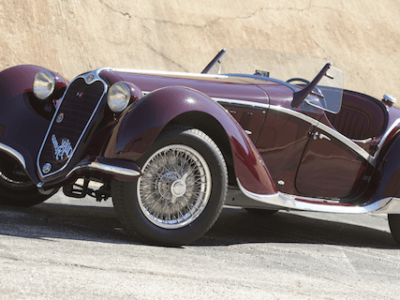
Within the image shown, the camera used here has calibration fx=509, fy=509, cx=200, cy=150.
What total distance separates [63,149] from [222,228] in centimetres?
170

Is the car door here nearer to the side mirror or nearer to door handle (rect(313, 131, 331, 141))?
door handle (rect(313, 131, 331, 141))

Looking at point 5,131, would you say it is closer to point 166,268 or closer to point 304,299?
point 166,268

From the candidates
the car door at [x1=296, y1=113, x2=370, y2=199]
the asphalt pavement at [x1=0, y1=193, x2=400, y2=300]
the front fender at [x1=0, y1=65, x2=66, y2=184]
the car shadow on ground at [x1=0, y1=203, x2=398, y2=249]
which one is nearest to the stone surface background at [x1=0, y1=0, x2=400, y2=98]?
the front fender at [x1=0, y1=65, x2=66, y2=184]

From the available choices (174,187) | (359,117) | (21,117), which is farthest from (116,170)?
(359,117)

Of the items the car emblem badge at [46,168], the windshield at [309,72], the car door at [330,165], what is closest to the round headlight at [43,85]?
the car emblem badge at [46,168]

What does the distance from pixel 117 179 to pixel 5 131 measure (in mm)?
1408

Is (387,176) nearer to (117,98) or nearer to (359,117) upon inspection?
(359,117)

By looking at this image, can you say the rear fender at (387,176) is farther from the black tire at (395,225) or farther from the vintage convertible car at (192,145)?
the black tire at (395,225)

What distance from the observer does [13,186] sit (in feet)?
14.9

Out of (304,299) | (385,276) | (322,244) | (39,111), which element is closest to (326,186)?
(322,244)

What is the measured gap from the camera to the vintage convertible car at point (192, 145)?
3422mm

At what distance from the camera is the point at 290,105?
4.25 metres

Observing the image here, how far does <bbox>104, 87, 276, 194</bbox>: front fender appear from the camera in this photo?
333cm

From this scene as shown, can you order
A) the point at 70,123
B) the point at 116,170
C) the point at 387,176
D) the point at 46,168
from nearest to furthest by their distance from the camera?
the point at 116,170
the point at 46,168
the point at 70,123
the point at 387,176
